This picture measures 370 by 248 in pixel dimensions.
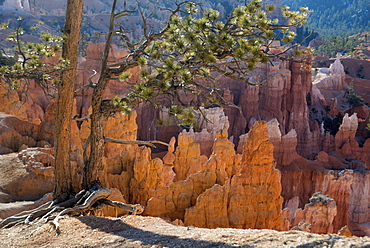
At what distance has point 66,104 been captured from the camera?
5.79 meters

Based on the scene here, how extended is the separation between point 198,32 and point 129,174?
29.6 ft

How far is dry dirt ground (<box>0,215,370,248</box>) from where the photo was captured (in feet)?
12.1

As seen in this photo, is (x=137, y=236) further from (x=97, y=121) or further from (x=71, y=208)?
(x=97, y=121)

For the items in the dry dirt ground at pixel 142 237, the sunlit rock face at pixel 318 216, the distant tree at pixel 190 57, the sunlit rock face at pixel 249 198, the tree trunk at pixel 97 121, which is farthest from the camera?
the sunlit rock face at pixel 318 216

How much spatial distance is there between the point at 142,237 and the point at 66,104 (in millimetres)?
2400

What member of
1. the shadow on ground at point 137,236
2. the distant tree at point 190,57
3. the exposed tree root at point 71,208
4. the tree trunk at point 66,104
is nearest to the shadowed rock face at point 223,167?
the distant tree at point 190,57

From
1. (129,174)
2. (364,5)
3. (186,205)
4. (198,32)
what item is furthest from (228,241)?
(364,5)

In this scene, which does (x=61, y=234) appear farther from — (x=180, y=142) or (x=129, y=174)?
(x=180, y=142)

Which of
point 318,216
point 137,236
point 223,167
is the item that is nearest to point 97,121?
point 137,236

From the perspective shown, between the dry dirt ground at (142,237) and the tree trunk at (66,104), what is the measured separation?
0.74 m

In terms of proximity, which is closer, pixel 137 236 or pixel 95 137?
pixel 137 236

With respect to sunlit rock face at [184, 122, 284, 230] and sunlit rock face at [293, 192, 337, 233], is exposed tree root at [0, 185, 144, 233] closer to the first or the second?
sunlit rock face at [184, 122, 284, 230]

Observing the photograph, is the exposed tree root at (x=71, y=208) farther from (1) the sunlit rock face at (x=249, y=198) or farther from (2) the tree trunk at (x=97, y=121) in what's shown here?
(1) the sunlit rock face at (x=249, y=198)

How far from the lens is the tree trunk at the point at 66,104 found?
5.76 m
